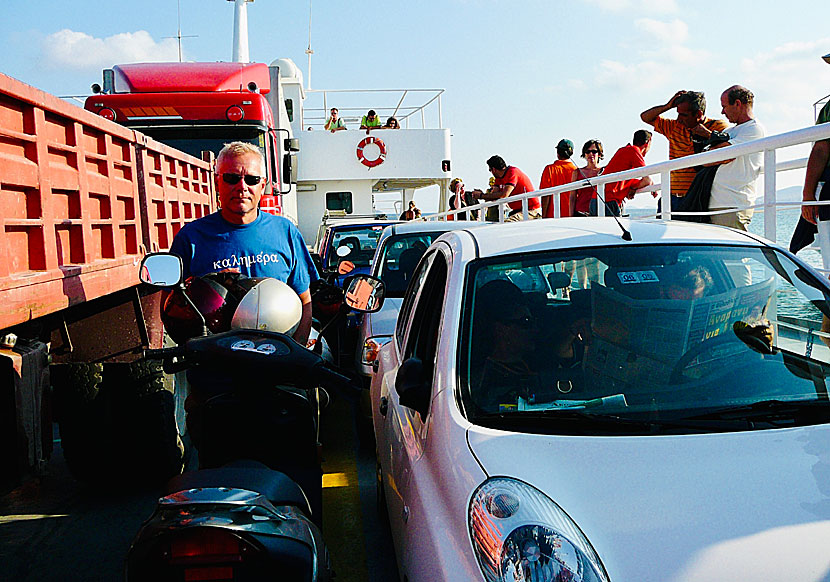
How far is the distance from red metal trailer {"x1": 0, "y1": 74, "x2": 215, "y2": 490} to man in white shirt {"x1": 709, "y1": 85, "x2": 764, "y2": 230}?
4.05 meters

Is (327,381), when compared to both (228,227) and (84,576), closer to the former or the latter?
(228,227)

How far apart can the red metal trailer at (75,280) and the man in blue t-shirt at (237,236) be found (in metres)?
0.51

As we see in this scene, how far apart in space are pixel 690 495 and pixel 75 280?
2.78 metres

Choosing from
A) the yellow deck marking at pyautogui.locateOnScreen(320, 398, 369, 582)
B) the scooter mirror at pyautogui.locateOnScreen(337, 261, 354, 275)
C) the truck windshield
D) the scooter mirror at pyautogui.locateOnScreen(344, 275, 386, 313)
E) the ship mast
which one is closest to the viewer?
the scooter mirror at pyautogui.locateOnScreen(344, 275, 386, 313)

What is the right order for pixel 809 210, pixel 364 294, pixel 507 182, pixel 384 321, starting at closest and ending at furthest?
pixel 364 294, pixel 809 210, pixel 384 321, pixel 507 182

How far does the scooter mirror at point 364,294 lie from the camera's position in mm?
3579

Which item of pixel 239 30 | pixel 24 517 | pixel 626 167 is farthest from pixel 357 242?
pixel 239 30

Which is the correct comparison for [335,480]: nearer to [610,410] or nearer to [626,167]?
[610,410]

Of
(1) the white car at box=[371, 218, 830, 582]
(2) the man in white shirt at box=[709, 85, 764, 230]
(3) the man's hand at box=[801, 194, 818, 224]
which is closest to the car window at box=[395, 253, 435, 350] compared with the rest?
(1) the white car at box=[371, 218, 830, 582]

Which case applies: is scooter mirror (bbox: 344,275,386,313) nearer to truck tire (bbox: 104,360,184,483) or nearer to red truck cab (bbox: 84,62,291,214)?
truck tire (bbox: 104,360,184,483)

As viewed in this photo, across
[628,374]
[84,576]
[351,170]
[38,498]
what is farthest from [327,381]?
[351,170]

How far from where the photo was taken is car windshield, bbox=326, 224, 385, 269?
33.0 ft

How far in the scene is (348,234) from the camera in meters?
11.0

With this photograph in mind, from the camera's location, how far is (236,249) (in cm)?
394
